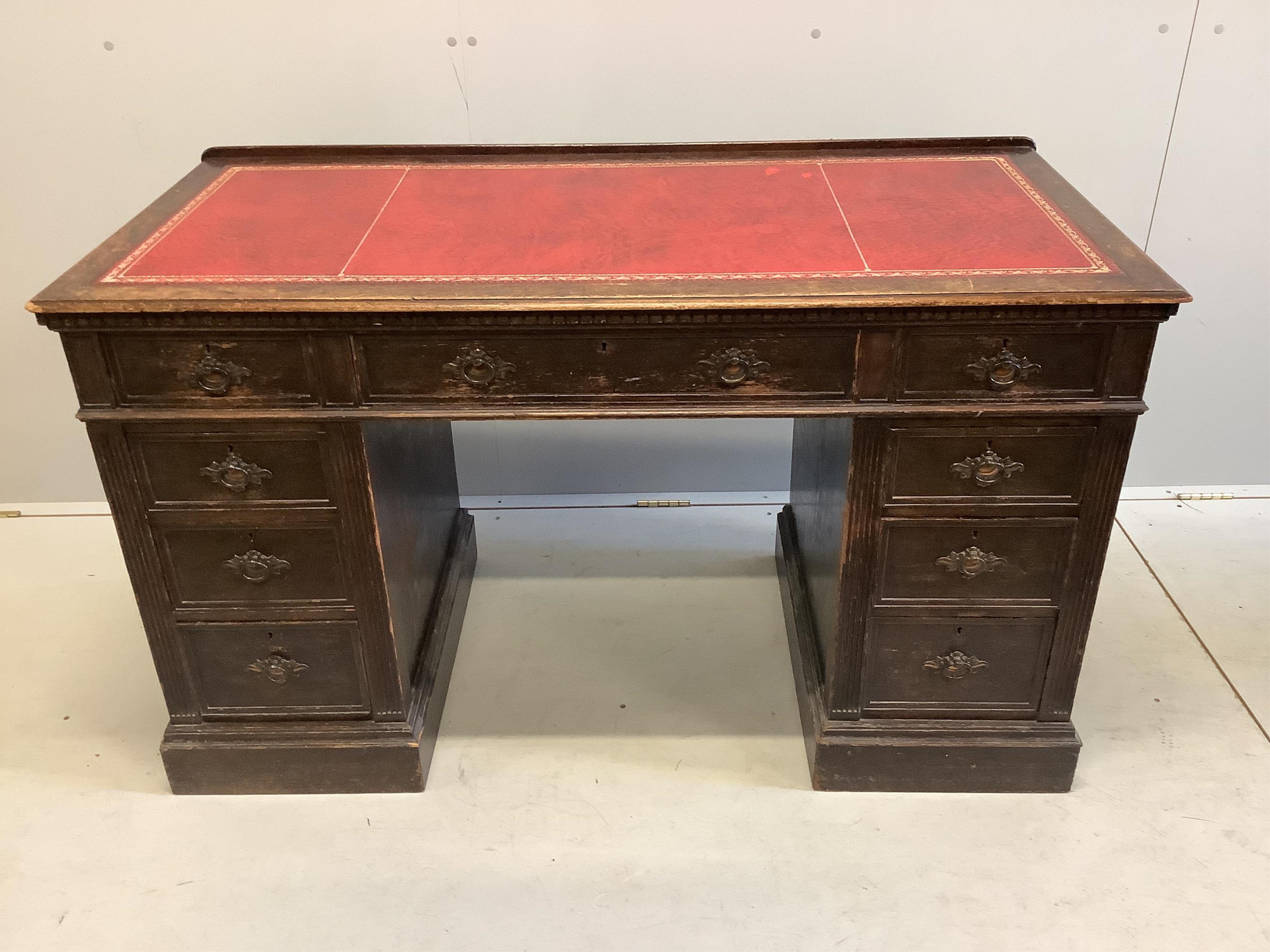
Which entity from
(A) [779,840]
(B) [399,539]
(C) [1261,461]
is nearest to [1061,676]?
(A) [779,840]

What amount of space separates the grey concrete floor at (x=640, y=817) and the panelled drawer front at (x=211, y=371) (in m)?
0.88

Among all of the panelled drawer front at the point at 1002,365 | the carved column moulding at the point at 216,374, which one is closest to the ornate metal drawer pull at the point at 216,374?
the carved column moulding at the point at 216,374

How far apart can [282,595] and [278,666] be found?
0.53ft

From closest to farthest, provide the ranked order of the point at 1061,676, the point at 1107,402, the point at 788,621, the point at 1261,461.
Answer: the point at 1107,402
the point at 1061,676
the point at 788,621
the point at 1261,461

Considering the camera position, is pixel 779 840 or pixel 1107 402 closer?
pixel 1107 402

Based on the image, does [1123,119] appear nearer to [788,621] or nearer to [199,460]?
[788,621]

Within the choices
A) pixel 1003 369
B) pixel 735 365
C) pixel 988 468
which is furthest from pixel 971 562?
pixel 735 365

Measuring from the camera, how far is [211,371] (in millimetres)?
1729

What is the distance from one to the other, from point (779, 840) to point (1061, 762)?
590 millimetres

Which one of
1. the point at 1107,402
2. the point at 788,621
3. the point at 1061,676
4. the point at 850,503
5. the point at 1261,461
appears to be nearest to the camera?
the point at 1107,402

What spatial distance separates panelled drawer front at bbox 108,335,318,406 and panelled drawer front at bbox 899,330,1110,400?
1.01 metres

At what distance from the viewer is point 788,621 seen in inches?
102

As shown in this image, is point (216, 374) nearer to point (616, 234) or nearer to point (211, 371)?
point (211, 371)

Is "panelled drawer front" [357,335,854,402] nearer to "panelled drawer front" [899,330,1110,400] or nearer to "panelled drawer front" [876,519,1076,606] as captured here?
"panelled drawer front" [899,330,1110,400]
